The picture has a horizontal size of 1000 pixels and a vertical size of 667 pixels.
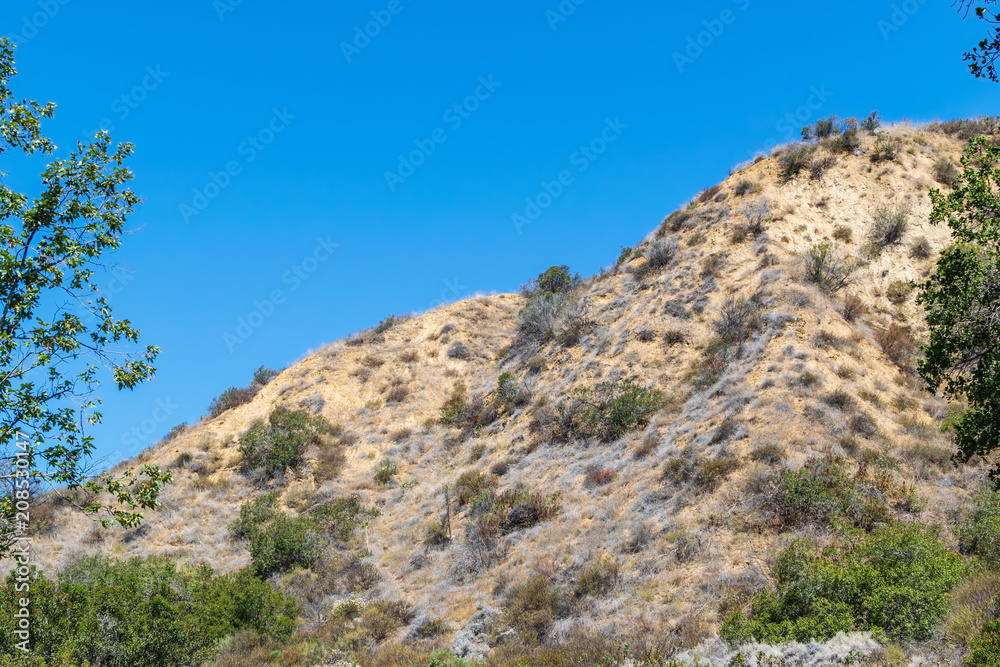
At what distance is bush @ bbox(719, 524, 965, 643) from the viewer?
10078mm

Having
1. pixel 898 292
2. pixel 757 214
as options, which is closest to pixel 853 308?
pixel 898 292

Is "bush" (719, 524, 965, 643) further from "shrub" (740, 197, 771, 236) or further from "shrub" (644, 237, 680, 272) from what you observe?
"shrub" (644, 237, 680, 272)

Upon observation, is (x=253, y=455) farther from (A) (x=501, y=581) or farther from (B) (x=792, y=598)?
(B) (x=792, y=598)

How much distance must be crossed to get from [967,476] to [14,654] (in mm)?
22054

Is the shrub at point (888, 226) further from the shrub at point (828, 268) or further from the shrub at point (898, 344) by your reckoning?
the shrub at point (898, 344)

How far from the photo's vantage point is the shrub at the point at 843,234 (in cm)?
2600

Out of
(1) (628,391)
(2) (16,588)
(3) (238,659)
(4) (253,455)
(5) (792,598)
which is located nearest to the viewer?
(5) (792,598)

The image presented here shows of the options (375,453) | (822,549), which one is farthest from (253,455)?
(822,549)

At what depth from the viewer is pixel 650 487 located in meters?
18.4

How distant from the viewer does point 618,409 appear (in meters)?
22.4

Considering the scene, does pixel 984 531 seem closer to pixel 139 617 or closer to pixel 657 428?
pixel 657 428

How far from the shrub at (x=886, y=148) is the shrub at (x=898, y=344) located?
12.4 metres

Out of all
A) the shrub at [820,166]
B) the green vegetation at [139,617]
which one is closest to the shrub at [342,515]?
the green vegetation at [139,617]

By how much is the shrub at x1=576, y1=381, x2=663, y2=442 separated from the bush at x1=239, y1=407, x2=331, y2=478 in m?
14.1
